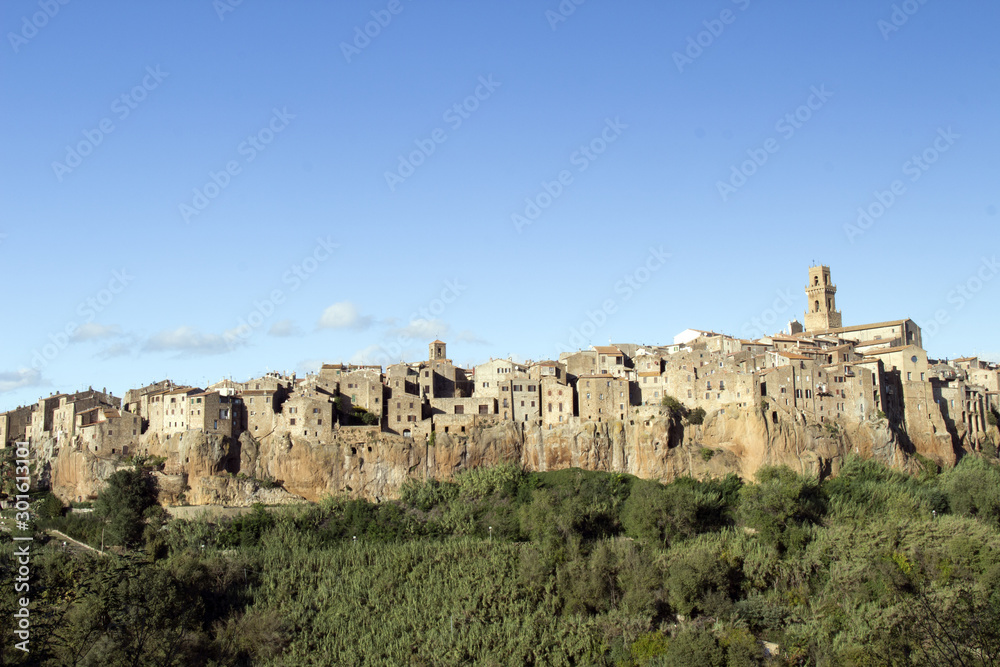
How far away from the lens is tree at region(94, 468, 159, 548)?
59.5m

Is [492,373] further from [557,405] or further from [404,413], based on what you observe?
[404,413]

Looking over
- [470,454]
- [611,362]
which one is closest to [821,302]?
[611,362]

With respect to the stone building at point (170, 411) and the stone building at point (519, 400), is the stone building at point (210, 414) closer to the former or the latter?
the stone building at point (170, 411)

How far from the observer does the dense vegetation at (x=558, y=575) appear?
1941 inches

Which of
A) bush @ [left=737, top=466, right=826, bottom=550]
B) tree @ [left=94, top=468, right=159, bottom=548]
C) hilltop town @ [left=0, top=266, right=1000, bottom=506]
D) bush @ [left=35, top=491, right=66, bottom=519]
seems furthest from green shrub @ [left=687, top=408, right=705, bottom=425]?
bush @ [left=35, top=491, right=66, bottom=519]

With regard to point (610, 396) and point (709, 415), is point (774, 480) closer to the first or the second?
point (709, 415)

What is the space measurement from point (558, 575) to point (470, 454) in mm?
11136

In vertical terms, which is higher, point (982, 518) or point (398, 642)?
point (982, 518)

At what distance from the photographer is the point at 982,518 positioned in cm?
5931

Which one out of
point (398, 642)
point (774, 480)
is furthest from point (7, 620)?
point (774, 480)

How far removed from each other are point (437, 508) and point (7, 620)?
25.8m

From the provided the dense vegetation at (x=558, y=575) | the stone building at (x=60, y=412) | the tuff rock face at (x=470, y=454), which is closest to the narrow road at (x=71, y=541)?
the dense vegetation at (x=558, y=575)

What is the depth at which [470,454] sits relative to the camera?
6412cm

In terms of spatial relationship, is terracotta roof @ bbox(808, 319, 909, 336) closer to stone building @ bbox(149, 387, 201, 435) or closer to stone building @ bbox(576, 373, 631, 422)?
stone building @ bbox(576, 373, 631, 422)
